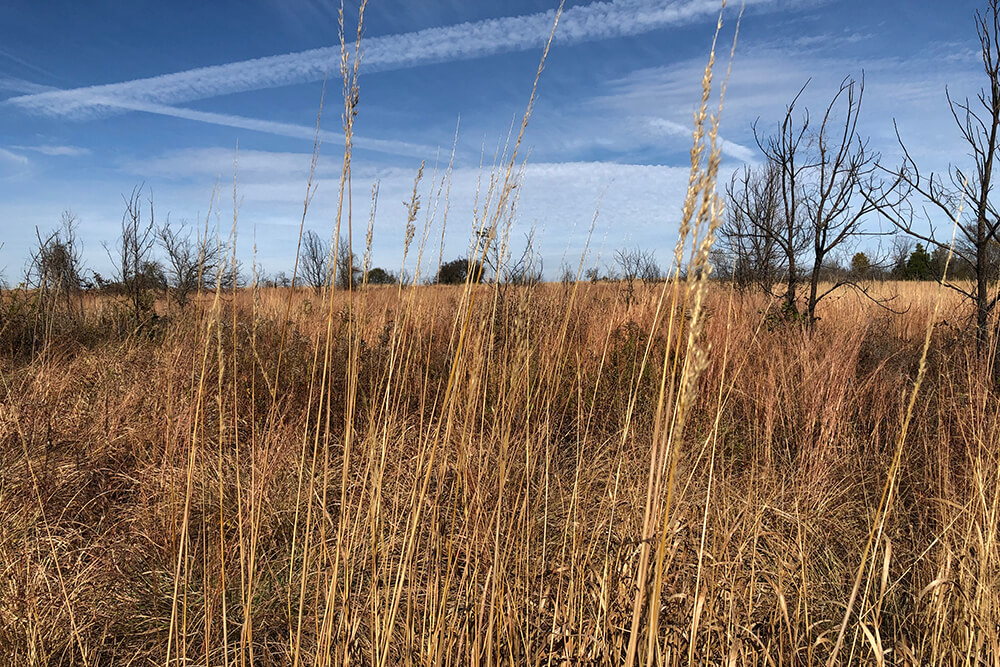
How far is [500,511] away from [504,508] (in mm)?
451

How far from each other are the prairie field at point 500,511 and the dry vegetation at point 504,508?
0.02 meters

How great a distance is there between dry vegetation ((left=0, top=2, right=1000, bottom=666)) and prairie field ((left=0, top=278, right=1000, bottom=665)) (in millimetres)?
18

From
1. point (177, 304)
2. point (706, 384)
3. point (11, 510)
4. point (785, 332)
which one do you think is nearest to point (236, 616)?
point (11, 510)

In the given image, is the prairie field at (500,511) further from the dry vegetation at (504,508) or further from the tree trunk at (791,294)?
the tree trunk at (791,294)

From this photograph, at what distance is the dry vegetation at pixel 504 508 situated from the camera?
139 centimetres

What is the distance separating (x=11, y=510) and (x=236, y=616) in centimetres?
133

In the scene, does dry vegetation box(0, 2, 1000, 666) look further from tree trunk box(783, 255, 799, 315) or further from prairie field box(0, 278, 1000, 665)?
tree trunk box(783, 255, 799, 315)

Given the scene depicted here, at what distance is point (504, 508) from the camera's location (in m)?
2.00

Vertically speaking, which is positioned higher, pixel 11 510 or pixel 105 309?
pixel 105 309

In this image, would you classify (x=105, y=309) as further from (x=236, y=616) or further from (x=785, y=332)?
(x=785, y=332)

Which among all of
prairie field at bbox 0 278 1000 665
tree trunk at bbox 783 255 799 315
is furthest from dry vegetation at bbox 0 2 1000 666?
tree trunk at bbox 783 255 799 315

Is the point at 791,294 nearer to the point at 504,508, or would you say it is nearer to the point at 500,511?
the point at 504,508

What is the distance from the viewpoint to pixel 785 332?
209 inches

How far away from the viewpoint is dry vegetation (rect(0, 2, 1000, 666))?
1.39 m
